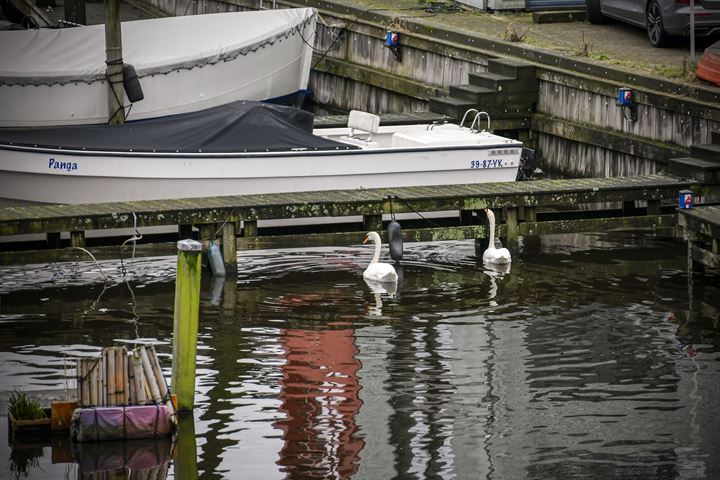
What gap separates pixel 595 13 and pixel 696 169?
1019 cm

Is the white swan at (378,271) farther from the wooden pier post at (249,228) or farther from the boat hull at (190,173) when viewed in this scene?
the boat hull at (190,173)

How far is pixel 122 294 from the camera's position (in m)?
18.1

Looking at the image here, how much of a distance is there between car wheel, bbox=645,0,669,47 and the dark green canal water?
626 centimetres

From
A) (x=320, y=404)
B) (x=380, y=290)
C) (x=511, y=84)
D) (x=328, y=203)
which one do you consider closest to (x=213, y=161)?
(x=328, y=203)

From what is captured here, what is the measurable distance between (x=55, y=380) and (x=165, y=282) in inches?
178

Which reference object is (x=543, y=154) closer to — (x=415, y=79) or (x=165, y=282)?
(x=415, y=79)

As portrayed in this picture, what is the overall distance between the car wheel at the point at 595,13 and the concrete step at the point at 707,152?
9.17 meters

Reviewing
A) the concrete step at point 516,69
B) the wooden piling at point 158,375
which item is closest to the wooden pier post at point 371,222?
the wooden piling at point 158,375

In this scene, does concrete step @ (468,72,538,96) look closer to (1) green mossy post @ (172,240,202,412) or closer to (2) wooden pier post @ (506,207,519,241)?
(2) wooden pier post @ (506,207,519,241)

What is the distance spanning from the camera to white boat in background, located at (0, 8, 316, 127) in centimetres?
2559

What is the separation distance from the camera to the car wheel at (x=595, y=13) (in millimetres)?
29406

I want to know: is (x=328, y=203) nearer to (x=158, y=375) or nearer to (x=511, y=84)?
(x=158, y=375)

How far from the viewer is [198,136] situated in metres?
21.3

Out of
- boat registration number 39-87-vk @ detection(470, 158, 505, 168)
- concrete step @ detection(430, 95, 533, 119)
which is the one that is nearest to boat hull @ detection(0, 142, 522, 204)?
boat registration number 39-87-vk @ detection(470, 158, 505, 168)
